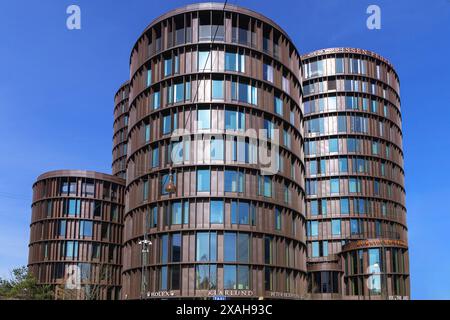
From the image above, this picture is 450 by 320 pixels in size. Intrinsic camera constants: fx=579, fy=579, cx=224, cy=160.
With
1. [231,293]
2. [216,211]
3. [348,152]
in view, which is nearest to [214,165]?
[216,211]

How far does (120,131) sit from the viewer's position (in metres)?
109

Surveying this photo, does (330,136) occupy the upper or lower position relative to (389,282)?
upper

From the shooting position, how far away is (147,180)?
181ft

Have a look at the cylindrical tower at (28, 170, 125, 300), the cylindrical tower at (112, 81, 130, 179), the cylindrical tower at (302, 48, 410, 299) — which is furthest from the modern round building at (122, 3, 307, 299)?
the cylindrical tower at (112, 81, 130, 179)

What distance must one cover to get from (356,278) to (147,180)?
37280 mm

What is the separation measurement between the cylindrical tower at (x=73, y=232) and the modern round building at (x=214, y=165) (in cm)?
3079

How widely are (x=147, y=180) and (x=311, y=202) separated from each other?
43.0 m

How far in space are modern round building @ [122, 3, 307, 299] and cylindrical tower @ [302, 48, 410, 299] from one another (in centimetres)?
3256

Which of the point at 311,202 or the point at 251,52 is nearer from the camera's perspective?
the point at 251,52

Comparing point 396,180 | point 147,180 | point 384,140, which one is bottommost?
point 147,180

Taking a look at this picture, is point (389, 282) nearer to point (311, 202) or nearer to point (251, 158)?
point (311, 202)
